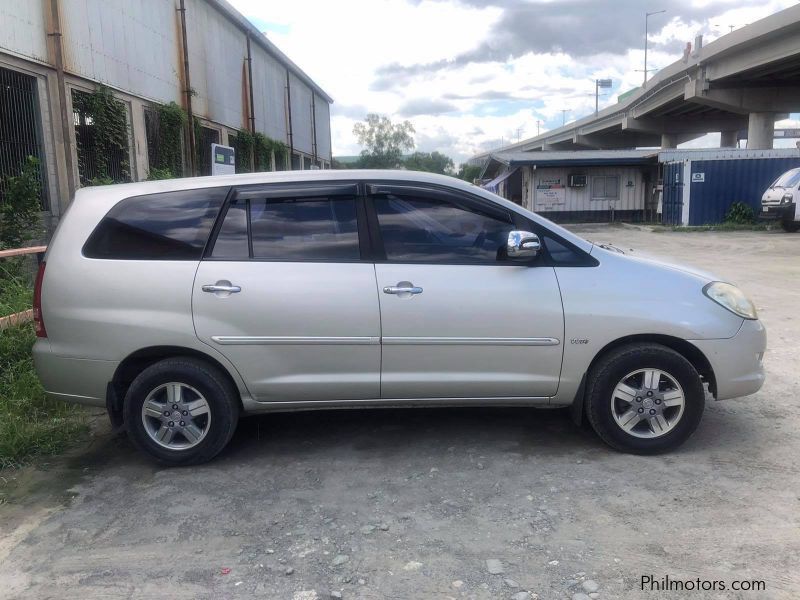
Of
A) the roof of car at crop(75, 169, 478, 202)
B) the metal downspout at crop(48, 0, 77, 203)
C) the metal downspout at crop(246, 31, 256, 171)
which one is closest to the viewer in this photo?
the roof of car at crop(75, 169, 478, 202)

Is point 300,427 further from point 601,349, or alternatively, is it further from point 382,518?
point 601,349

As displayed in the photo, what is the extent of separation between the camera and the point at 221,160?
9406 millimetres

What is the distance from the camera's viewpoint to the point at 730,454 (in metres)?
4.31

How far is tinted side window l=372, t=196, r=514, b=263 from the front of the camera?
168 inches

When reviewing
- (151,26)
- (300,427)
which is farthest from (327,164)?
(300,427)

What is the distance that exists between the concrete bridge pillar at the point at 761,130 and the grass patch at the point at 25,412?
34.9 metres

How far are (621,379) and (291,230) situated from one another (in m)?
2.26

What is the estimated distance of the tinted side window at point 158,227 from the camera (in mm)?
4230

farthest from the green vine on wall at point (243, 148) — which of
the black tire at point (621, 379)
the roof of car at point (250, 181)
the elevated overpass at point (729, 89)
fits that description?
the elevated overpass at point (729, 89)

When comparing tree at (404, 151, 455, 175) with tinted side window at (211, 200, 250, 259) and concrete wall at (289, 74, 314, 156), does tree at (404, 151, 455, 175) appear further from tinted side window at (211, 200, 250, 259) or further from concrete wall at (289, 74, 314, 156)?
tinted side window at (211, 200, 250, 259)

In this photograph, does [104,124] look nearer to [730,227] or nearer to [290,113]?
[290,113]

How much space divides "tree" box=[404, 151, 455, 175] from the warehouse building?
52.4 m

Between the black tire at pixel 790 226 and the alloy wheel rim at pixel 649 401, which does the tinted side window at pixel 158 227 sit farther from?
the black tire at pixel 790 226

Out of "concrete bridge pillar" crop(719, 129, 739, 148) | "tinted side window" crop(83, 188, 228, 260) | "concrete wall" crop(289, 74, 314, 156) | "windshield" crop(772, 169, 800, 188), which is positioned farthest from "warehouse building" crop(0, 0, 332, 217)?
"concrete bridge pillar" crop(719, 129, 739, 148)
